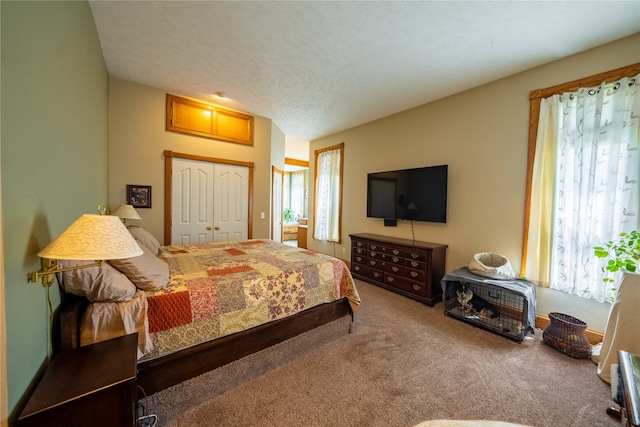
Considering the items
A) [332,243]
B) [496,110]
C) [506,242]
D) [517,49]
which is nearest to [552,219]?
[506,242]

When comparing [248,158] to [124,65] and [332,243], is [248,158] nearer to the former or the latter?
[124,65]

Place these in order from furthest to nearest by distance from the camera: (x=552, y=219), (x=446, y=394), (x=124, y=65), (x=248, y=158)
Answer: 1. (x=248, y=158)
2. (x=124, y=65)
3. (x=552, y=219)
4. (x=446, y=394)

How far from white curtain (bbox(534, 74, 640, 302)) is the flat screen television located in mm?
1071

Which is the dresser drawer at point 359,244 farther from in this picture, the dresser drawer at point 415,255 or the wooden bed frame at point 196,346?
the wooden bed frame at point 196,346

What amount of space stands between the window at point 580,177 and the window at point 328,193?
3.09 m

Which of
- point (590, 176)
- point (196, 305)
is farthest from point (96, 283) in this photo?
point (590, 176)

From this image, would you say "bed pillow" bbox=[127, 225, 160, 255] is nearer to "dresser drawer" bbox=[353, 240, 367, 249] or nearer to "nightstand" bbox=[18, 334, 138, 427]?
"nightstand" bbox=[18, 334, 138, 427]

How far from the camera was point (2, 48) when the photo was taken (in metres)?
0.80

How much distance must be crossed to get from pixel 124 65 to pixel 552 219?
16.9 ft

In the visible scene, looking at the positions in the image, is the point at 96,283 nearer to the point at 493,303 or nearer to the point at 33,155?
the point at 33,155

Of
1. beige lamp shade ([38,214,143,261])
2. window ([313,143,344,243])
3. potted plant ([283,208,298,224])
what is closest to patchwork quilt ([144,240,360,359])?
beige lamp shade ([38,214,143,261])

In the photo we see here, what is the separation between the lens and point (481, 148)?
3.10 meters

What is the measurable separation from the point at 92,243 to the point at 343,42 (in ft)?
8.12

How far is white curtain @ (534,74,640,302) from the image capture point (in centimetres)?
213
